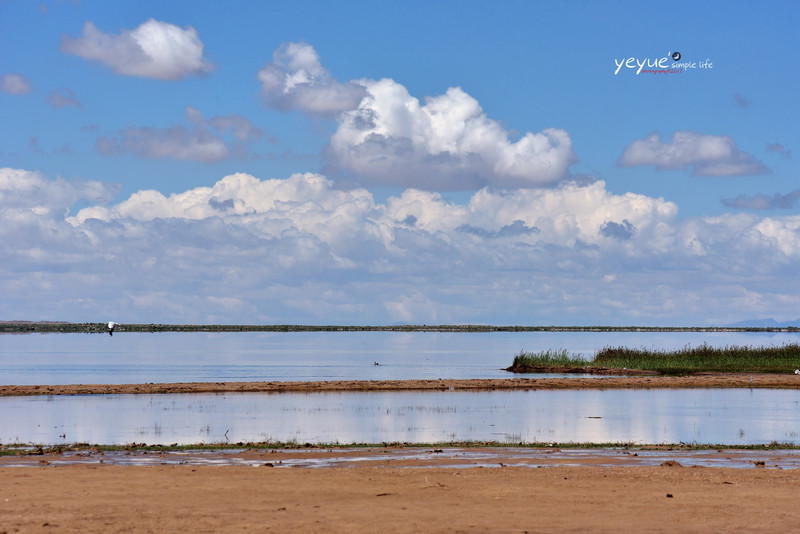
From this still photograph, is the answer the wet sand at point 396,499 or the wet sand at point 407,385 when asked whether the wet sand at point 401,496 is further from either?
the wet sand at point 407,385

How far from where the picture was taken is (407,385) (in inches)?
2409

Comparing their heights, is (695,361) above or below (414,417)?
above

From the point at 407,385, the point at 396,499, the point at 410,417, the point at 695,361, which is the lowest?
the point at 396,499

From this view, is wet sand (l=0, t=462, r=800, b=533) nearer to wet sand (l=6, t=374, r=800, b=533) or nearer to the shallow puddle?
wet sand (l=6, t=374, r=800, b=533)

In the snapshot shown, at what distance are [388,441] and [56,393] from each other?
30.5m

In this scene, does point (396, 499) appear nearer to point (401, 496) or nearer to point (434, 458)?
point (401, 496)

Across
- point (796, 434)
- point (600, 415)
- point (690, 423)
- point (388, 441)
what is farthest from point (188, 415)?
point (796, 434)

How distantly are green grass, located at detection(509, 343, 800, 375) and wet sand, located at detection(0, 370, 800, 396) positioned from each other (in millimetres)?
9252

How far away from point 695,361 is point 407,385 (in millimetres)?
33997

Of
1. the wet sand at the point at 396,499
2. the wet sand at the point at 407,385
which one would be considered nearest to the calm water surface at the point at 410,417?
the wet sand at the point at 407,385

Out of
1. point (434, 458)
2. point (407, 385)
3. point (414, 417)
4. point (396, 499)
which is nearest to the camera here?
point (396, 499)

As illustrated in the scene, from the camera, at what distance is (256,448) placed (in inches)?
1165

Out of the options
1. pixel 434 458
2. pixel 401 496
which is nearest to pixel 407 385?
pixel 434 458

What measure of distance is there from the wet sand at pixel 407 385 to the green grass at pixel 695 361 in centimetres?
925
